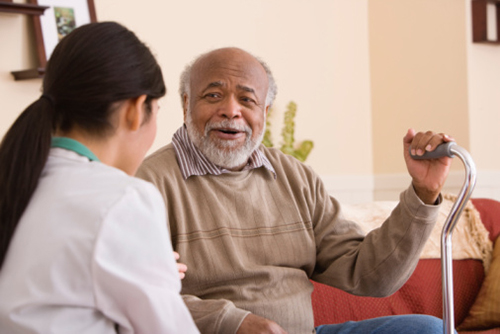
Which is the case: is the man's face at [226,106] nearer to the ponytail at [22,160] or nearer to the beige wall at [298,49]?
the ponytail at [22,160]

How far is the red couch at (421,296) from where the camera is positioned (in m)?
2.31

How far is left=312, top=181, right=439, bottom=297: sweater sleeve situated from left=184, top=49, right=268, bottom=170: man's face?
0.88 ft

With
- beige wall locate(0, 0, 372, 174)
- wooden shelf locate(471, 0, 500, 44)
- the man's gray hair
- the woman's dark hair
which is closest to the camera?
the woman's dark hair

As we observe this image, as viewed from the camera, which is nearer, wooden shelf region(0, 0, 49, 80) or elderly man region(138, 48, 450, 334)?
elderly man region(138, 48, 450, 334)

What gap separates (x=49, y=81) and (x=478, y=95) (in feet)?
9.03

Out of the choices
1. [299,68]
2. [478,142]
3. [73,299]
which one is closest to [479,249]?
[478,142]

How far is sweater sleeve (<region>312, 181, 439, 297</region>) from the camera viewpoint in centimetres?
160

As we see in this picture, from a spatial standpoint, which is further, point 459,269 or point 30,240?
point 459,269

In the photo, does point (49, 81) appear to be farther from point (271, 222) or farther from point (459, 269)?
point (459, 269)

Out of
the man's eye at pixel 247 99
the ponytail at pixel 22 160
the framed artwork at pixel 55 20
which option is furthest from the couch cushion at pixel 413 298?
the ponytail at pixel 22 160

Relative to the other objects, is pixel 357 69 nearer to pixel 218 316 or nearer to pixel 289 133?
pixel 289 133

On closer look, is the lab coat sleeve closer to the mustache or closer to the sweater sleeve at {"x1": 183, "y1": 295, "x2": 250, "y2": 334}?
the sweater sleeve at {"x1": 183, "y1": 295, "x2": 250, "y2": 334}

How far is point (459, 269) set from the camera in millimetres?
2590

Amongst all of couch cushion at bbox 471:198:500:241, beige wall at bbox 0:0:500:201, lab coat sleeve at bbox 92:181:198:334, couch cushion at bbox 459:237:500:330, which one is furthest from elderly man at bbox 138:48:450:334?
beige wall at bbox 0:0:500:201
